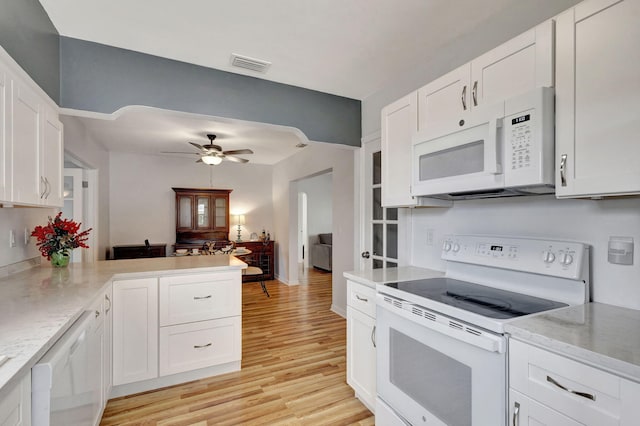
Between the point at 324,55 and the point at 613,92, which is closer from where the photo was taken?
the point at 613,92

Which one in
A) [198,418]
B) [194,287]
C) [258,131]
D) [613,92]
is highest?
[258,131]

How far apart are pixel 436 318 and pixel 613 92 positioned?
3.68 feet

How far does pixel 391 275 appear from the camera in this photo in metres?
2.14

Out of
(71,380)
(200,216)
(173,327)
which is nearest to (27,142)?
(71,380)

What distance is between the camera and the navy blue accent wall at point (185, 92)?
86.4 inches

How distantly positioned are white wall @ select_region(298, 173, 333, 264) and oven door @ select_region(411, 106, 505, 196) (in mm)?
6262

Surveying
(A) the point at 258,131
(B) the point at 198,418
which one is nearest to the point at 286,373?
(B) the point at 198,418

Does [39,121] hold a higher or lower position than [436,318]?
higher

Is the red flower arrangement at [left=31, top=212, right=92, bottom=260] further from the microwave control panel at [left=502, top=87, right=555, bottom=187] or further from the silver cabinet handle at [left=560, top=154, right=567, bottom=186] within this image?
the silver cabinet handle at [left=560, top=154, right=567, bottom=186]

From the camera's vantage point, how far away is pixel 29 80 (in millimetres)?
1634

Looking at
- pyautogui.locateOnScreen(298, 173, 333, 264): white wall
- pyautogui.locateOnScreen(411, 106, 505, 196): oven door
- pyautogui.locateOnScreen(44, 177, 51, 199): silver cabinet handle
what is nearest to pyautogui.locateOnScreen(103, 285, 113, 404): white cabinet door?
pyautogui.locateOnScreen(44, 177, 51, 199): silver cabinet handle

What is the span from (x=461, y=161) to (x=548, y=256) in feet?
2.02

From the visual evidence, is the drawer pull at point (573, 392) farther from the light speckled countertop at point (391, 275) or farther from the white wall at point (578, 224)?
the light speckled countertop at point (391, 275)

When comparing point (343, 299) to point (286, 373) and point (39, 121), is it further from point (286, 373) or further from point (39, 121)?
point (39, 121)
